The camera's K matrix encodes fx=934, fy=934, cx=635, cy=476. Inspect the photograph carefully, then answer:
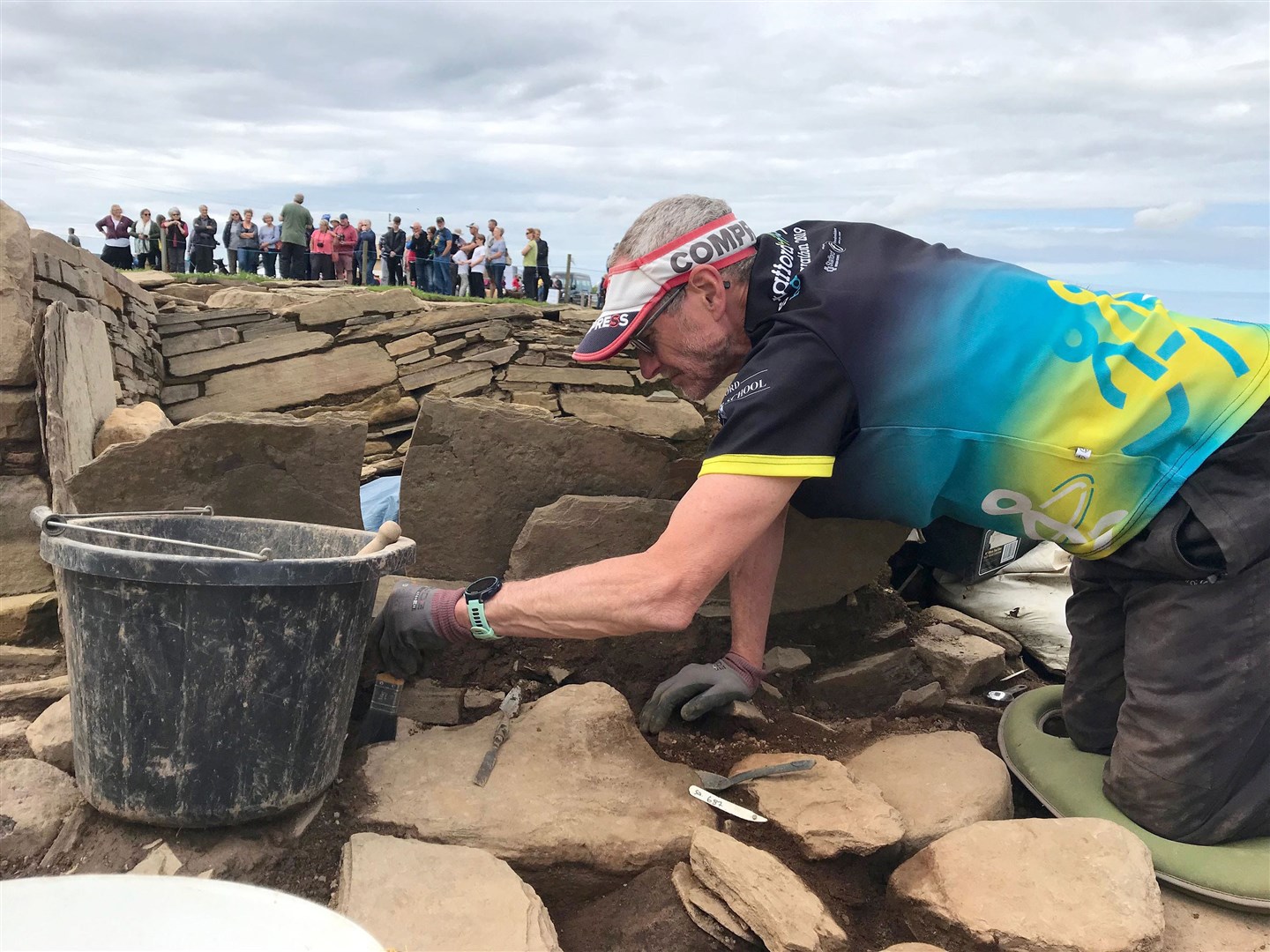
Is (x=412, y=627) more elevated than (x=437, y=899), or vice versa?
(x=412, y=627)

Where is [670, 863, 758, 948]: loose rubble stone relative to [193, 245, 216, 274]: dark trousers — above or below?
below

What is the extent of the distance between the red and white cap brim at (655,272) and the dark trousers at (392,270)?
1402 cm

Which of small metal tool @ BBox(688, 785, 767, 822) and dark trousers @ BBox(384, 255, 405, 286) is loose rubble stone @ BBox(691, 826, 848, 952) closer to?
small metal tool @ BBox(688, 785, 767, 822)

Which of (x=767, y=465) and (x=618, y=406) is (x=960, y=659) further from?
(x=618, y=406)

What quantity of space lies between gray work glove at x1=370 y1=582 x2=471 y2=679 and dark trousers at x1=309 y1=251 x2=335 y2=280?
13.3 meters

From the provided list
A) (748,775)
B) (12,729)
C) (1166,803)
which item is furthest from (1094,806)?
(12,729)

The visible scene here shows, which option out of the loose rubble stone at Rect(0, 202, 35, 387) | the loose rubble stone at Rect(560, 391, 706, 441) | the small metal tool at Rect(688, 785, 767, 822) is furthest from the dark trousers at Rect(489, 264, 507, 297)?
the small metal tool at Rect(688, 785, 767, 822)

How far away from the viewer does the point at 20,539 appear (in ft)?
11.6

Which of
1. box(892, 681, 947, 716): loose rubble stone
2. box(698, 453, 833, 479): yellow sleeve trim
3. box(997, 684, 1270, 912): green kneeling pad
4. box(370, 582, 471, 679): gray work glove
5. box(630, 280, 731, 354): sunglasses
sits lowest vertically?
box(892, 681, 947, 716): loose rubble stone

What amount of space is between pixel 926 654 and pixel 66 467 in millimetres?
3123

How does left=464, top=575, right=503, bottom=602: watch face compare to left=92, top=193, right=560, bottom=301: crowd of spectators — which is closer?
left=464, top=575, right=503, bottom=602: watch face

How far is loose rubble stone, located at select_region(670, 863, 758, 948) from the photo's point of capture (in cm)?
196

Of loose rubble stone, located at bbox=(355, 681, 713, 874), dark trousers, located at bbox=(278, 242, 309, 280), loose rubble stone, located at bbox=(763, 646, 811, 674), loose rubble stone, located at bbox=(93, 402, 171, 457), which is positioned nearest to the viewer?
loose rubble stone, located at bbox=(355, 681, 713, 874)

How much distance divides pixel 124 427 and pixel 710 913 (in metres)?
3.24
